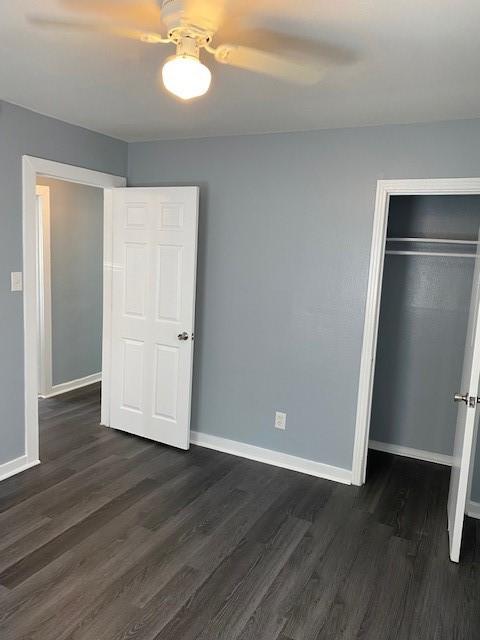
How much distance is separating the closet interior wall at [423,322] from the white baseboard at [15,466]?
2.66 m

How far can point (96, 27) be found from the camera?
1858 millimetres

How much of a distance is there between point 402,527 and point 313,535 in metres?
0.55

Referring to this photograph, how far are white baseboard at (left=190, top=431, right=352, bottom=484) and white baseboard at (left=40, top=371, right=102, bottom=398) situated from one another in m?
1.81

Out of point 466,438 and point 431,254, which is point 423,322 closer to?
point 431,254

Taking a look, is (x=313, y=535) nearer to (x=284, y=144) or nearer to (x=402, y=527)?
(x=402, y=527)

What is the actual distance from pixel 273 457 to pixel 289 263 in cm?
144

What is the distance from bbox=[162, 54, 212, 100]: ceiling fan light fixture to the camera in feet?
5.34

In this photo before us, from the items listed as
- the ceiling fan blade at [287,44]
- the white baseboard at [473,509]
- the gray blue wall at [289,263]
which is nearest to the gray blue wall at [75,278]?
the gray blue wall at [289,263]

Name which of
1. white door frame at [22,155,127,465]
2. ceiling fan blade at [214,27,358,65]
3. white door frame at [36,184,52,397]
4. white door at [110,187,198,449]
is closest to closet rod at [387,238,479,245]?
white door at [110,187,198,449]

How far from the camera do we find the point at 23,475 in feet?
10.9

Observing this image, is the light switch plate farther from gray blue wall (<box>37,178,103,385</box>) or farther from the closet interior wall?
the closet interior wall

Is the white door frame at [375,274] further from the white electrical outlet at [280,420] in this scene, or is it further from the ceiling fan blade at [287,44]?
the ceiling fan blade at [287,44]

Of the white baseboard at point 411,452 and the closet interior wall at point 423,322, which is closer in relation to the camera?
the closet interior wall at point 423,322

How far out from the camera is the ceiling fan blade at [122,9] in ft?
5.48
